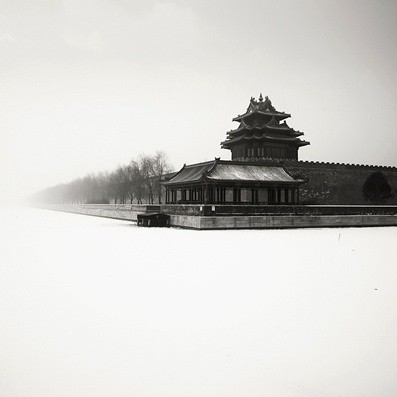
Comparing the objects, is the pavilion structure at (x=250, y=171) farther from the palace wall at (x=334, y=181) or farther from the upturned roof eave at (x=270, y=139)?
the palace wall at (x=334, y=181)

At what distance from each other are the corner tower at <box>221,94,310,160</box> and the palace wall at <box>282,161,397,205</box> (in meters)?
4.16

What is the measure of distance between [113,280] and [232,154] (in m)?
36.1

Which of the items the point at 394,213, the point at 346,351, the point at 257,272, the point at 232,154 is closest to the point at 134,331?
the point at 346,351

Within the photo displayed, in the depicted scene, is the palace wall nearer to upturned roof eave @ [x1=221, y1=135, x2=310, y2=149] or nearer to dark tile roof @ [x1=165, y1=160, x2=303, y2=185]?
upturned roof eave @ [x1=221, y1=135, x2=310, y2=149]

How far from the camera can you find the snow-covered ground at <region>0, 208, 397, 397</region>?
4.34 meters

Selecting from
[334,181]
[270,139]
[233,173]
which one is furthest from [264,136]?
[233,173]

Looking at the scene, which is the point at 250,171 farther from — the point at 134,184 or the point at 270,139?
the point at 134,184

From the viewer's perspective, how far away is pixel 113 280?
9.06m

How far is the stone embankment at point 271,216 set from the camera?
2448 centimetres

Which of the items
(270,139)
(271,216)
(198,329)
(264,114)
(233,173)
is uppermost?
(264,114)

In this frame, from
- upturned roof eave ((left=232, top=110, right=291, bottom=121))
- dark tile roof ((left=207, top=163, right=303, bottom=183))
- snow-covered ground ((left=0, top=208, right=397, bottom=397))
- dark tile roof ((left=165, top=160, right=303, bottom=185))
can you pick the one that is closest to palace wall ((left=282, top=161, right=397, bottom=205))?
dark tile roof ((left=207, top=163, right=303, bottom=183))

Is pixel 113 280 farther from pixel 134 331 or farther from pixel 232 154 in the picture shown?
pixel 232 154

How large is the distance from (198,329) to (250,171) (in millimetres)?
24612

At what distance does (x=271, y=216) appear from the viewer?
2617 cm
